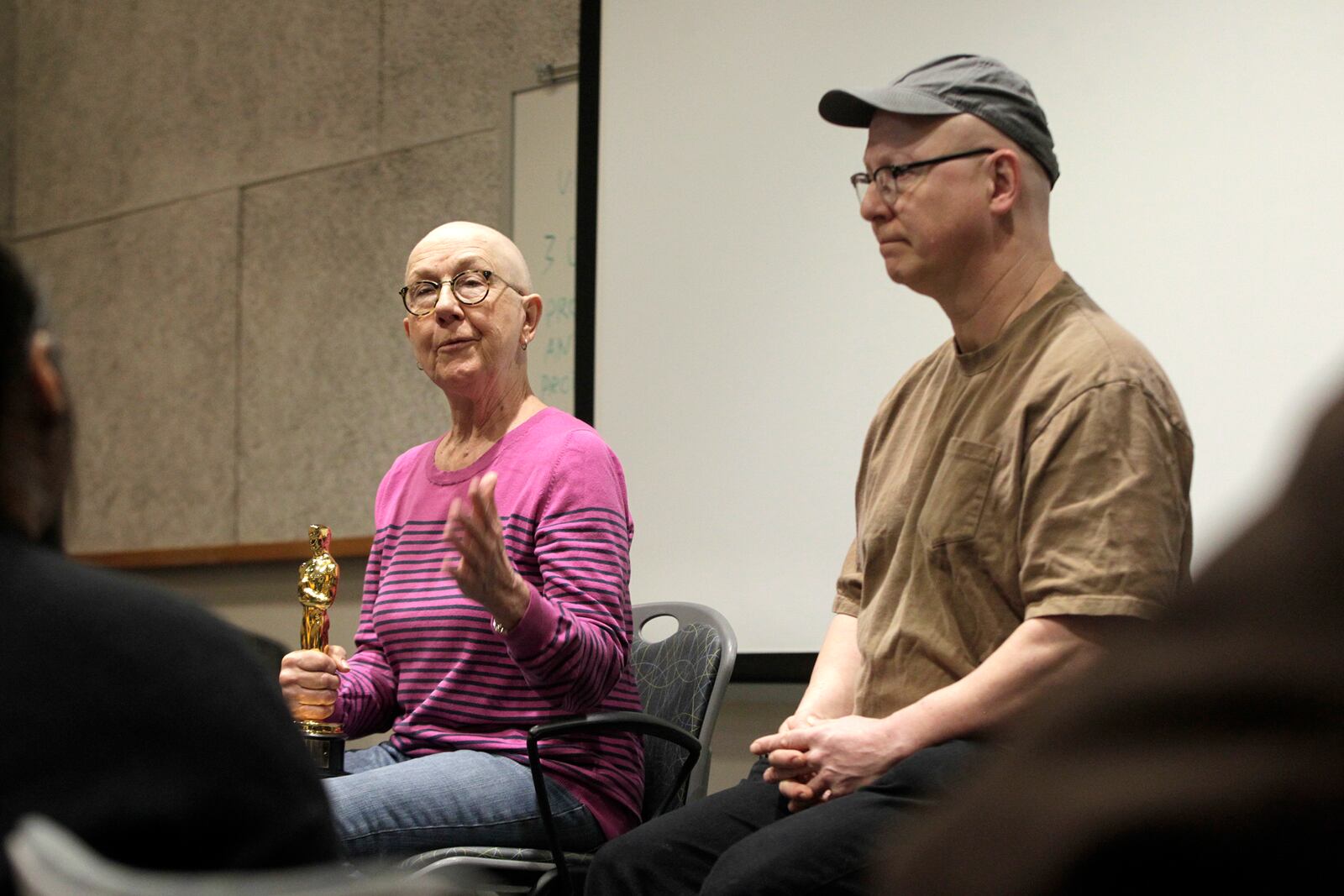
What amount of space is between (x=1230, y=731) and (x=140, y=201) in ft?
16.7

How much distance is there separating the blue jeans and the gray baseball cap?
1.14m

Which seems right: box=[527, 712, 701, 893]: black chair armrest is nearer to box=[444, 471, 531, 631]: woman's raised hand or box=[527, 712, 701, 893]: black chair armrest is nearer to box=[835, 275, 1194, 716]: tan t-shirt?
box=[444, 471, 531, 631]: woman's raised hand

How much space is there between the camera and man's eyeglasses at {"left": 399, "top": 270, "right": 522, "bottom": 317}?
2.58 metres

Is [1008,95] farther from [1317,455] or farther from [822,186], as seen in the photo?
[1317,455]

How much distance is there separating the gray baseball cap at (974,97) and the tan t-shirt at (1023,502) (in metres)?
0.22

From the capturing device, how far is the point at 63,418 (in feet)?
3.23

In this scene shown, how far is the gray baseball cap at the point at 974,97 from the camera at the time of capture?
6.35 feet

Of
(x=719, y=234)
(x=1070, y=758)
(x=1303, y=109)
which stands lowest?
(x=1070, y=758)

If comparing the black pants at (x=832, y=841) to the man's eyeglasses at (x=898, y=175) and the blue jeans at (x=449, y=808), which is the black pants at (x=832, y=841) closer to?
the blue jeans at (x=449, y=808)

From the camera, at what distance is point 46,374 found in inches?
37.8

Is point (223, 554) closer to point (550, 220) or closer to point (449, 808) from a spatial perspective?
point (550, 220)

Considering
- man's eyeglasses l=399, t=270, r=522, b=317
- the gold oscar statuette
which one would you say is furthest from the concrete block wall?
the gold oscar statuette

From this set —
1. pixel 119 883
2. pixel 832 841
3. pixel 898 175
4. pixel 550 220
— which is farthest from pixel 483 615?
pixel 550 220

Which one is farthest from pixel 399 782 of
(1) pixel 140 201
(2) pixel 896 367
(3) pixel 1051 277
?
(1) pixel 140 201
